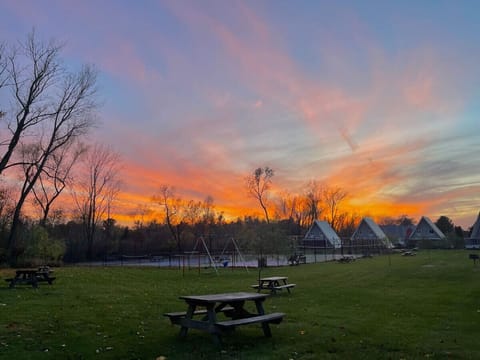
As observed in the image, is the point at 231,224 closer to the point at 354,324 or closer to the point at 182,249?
the point at 182,249

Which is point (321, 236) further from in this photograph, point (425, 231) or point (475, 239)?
point (475, 239)

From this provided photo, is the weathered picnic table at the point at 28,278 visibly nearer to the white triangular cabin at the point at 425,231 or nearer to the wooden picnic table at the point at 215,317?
the wooden picnic table at the point at 215,317

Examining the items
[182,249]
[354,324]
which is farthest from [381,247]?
[354,324]

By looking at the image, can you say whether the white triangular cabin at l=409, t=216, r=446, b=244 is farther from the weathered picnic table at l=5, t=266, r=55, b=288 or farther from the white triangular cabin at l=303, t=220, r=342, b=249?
the weathered picnic table at l=5, t=266, r=55, b=288

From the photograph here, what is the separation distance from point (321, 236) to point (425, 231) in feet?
68.7

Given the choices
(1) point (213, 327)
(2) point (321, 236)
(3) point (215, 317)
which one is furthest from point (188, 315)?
(2) point (321, 236)

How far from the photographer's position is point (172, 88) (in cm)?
1891

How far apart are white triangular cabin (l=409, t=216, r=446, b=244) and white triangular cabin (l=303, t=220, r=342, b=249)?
1633 cm

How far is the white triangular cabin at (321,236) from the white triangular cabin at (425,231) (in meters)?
16.3

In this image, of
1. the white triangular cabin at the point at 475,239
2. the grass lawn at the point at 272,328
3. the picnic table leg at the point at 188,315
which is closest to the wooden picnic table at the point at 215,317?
the picnic table leg at the point at 188,315

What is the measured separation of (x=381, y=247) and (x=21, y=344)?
55.0 m

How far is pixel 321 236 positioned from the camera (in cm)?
6600

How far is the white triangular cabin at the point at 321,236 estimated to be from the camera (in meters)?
64.9

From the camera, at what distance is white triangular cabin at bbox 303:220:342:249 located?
64.9 m
